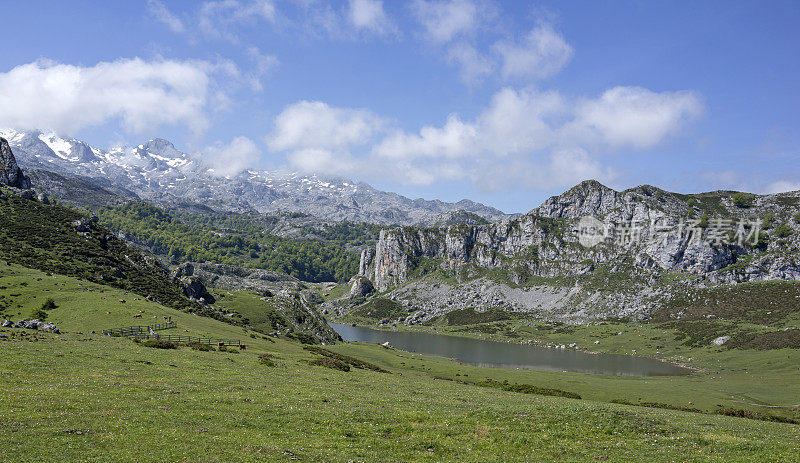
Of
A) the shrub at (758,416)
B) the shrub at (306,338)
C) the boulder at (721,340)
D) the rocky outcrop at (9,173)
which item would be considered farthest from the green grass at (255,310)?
the boulder at (721,340)

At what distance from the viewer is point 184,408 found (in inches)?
1045

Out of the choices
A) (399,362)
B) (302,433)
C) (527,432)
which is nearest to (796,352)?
(399,362)

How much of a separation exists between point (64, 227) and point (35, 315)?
234 feet

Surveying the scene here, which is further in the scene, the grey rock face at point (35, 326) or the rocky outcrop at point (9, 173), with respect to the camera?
the rocky outcrop at point (9, 173)

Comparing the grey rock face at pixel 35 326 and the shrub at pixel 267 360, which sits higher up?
the grey rock face at pixel 35 326

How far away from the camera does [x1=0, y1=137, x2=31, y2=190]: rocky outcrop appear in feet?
496

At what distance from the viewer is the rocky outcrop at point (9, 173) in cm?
15112

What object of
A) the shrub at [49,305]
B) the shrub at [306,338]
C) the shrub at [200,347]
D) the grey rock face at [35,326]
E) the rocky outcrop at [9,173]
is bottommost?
the shrub at [306,338]

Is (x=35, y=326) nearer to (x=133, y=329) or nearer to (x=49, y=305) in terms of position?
(x=133, y=329)

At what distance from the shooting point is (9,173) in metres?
154

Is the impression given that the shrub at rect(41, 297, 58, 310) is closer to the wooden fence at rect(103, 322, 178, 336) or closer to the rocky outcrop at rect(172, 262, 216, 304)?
the wooden fence at rect(103, 322, 178, 336)

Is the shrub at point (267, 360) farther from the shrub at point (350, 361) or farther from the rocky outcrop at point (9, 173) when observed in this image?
Answer: the rocky outcrop at point (9, 173)

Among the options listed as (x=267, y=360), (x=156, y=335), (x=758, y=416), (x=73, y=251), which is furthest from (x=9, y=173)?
(x=758, y=416)

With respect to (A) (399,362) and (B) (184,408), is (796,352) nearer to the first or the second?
(A) (399,362)
